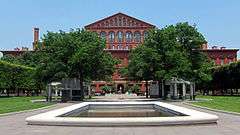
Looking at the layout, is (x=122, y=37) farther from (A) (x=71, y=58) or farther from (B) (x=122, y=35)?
(A) (x=71, y=58)

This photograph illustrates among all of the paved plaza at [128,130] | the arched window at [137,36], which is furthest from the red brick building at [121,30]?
the paved plaza at [128,130]

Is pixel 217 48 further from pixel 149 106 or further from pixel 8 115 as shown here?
pixel 8 115

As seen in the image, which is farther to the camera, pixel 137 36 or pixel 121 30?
pixel 137 36

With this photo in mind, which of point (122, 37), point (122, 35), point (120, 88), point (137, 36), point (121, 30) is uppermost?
point (121, 30)

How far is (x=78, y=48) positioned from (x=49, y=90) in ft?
21.4

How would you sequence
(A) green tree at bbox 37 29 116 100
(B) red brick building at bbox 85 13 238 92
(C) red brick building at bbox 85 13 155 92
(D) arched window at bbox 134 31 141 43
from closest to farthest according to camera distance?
1. (A) green tree at bbox 37 29 116 100
2. (B) red brick building at bbox 85 13 238 92
3. (C) red brick building at bbox 85 13 155 92
4. (D) arched window at bbox 134 31 141 43

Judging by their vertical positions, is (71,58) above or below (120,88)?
above


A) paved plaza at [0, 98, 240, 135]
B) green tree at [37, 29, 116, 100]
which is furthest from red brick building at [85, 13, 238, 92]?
paved plaza at [0, 98, 240, 135]

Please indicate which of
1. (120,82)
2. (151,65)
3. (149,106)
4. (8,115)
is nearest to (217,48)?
(120,82)

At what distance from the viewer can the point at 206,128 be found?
52.6 feet

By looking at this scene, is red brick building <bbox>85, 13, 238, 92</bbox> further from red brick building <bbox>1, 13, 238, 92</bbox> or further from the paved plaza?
the paved plaza

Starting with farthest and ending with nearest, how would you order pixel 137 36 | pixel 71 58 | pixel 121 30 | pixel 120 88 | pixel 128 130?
pixel 137 36 < pixel 121 30 < pixel 120 88 < pixel 71 58 < pixel 128 130

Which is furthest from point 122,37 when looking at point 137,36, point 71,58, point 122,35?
point 71,58

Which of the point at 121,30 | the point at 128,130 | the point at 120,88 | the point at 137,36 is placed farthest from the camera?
the point at 137,36
